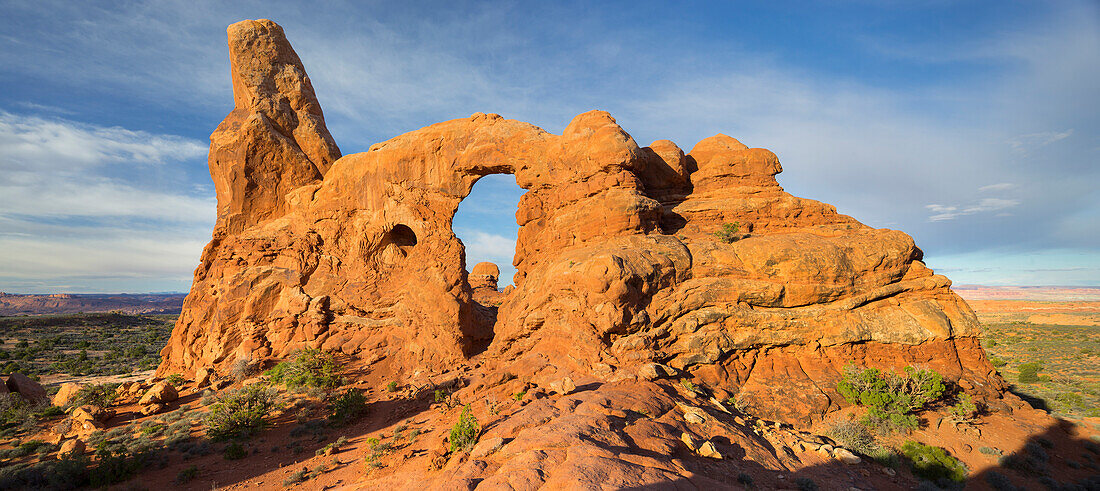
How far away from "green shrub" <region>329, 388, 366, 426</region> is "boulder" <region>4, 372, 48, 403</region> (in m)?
13.0

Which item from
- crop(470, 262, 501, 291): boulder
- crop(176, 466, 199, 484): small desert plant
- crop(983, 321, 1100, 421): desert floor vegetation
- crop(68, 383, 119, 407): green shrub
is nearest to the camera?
crop(176, 466, 199, 484): small desert plant

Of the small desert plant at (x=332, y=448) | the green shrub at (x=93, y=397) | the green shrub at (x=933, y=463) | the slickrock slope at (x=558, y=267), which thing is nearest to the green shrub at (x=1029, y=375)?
the slickrock slope at (x=558, y=267)

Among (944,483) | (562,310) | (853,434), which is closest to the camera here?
(944,483)

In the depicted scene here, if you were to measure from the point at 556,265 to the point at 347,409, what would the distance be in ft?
30.0

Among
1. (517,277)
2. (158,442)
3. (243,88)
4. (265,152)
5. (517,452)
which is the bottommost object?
(158,442)

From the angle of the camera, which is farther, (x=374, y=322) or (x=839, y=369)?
(x=374, y=322)

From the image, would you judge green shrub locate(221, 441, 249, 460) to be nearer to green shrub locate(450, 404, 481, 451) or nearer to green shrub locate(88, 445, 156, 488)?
green shrub locate(88, 445, 156, 488)

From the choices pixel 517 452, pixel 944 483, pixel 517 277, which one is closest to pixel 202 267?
pixel 517 277

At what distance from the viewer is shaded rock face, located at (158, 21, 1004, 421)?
14914mm

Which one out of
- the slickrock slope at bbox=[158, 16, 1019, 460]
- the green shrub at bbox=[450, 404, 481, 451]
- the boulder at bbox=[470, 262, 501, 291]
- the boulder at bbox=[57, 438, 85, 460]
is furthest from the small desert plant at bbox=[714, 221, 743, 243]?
the boulder at bbox=[470, 262, 501, 291]

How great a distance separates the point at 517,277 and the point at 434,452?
34.5ft

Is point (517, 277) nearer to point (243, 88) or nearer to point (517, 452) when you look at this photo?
point (517, 452)

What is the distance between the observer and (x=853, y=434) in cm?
1225

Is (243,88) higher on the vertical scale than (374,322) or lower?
higher
